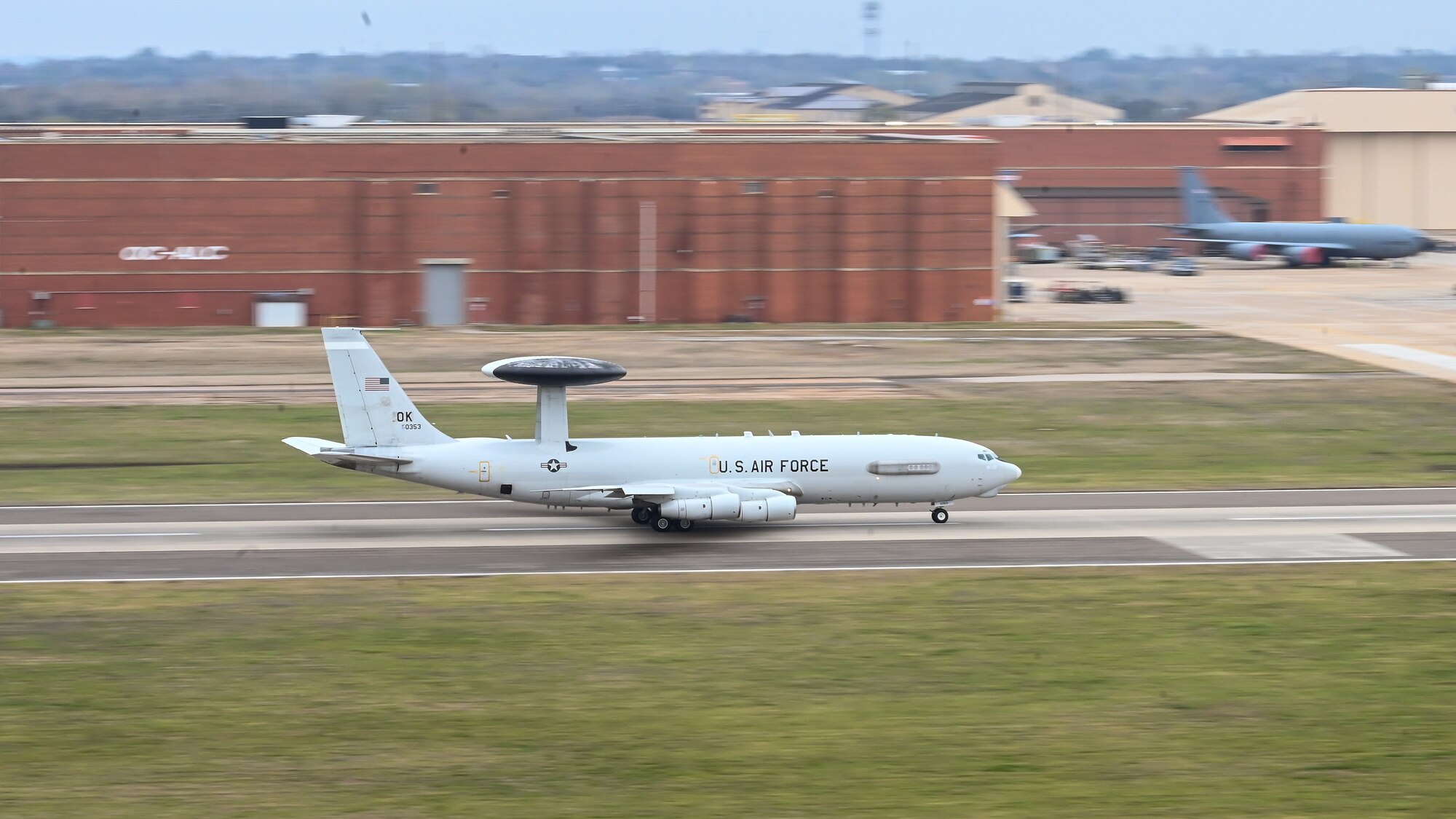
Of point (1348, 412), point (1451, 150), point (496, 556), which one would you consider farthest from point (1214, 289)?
point (496, 556)

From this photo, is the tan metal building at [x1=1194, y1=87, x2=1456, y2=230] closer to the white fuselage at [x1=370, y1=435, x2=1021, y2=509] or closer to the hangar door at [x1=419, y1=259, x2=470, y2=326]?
the hangar door at [x1=419, y1=259, x2=470, y2=326]

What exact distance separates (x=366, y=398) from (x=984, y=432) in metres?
27.8

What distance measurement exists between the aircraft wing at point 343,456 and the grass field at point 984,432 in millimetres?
6600

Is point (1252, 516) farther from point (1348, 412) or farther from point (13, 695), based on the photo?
point (13, 695)

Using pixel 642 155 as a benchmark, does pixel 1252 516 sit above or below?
below

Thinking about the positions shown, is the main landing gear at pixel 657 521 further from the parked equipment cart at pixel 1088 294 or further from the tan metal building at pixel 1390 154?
the tan metal building at pixel 1390 154

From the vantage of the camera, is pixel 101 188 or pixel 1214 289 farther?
pixel 1214 289

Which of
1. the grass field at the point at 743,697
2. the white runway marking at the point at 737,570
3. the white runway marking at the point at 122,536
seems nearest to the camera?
the grass field at the point at 743,697

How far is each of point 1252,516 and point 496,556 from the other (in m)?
22.8

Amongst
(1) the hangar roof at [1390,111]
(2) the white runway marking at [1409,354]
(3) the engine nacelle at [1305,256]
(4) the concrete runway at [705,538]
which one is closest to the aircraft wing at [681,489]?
(4) the concrete runway at [705,538]

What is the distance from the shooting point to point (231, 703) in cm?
2859

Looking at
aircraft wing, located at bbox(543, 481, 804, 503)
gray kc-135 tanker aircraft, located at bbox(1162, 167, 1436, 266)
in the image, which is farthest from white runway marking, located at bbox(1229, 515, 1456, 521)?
gray kc-135 tanker aircraft, located at bbox(1162, 167, 1436, 266)

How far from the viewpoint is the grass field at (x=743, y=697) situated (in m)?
24.3

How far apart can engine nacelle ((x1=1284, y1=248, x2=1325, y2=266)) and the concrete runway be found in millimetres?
103109
